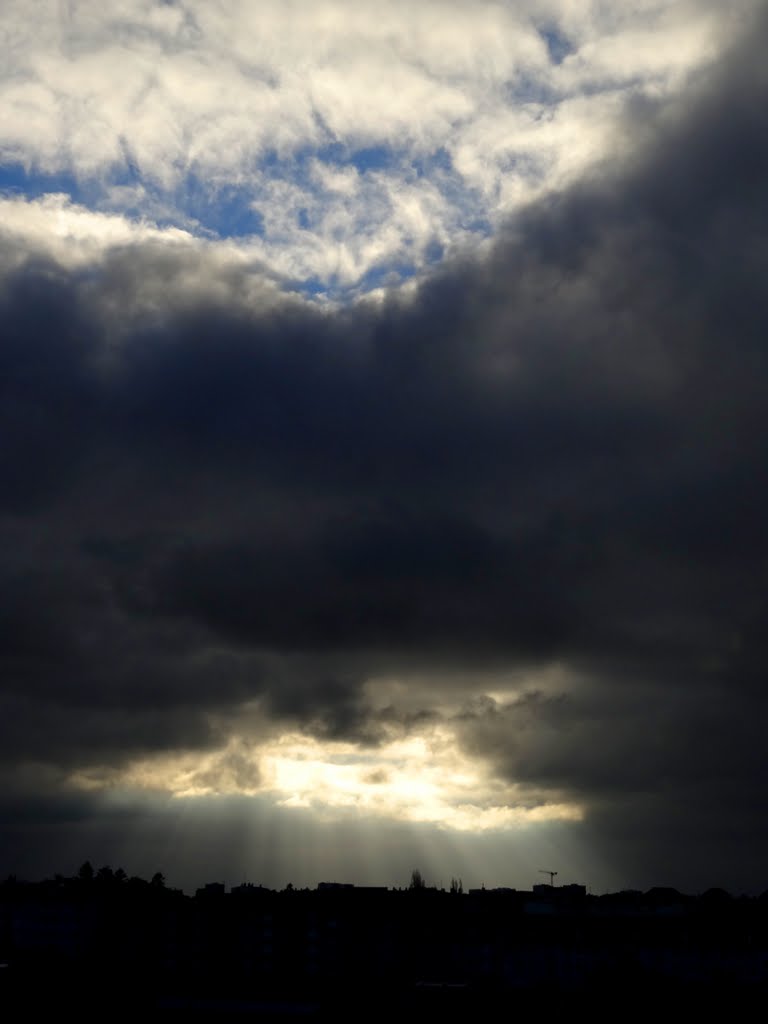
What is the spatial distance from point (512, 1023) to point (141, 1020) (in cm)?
5446

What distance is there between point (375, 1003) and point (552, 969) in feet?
94.8

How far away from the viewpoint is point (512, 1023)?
179750mm

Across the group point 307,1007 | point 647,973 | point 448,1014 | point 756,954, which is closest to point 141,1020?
point 307,1007

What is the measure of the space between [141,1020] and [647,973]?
7668 cm

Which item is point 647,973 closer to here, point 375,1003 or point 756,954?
point 756,954

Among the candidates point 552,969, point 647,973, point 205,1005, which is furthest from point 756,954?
point 205,1005

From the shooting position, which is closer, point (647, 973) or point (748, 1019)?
point (748, 1019)

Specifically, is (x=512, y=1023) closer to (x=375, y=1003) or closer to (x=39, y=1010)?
(x=375, y=1003)

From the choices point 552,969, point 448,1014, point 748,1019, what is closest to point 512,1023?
point 448,1014

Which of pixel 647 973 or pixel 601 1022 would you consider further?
pixel 647 973

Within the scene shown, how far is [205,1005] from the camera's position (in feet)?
635

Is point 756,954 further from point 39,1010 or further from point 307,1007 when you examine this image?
point 39,1010

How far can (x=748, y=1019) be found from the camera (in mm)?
179375

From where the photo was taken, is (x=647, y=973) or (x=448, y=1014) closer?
(x=448, y=1014)
